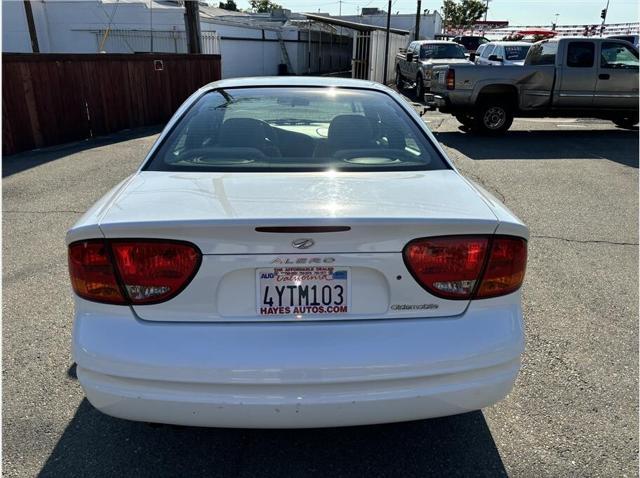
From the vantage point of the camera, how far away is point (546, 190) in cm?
721

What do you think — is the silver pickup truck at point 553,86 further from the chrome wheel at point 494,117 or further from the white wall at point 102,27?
the white wall at point 102,27

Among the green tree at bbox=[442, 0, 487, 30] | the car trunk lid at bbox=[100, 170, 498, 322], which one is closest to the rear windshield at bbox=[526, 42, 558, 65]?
the car trunk lid at bbox=[100, 170, 498, 322]

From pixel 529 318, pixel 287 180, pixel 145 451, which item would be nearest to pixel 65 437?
pixel 145 451

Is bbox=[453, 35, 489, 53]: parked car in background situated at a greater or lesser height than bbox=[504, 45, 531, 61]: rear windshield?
greater

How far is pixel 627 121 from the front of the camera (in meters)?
12.8

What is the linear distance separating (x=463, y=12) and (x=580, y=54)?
64284 millimetres

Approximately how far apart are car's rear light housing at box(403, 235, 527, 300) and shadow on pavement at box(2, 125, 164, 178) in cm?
771

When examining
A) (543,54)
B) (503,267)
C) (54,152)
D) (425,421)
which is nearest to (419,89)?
(543,54)

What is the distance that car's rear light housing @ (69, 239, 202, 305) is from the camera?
6.27 ft

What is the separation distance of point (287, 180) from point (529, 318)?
7.32 feet

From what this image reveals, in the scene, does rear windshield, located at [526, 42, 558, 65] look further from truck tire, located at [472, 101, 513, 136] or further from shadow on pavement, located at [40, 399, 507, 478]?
shadow on pavement, located at [40, 399, 507, 478]

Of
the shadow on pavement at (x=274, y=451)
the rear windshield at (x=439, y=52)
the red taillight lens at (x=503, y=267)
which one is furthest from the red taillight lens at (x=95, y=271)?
the rear windshield at (x=439, y=52)

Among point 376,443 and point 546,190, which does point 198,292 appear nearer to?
point 376,443

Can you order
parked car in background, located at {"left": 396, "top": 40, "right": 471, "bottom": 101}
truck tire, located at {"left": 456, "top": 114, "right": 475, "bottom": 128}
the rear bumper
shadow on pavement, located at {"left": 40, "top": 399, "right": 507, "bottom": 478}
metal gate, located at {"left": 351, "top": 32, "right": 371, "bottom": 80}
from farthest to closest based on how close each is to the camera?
metal gate, located at {"left": 351, "top": 32, "right": 371, "bottom": 80}, parked car in background, located at {"left": 396, "top": 40, "right": 471, "bottom": 101}, truck tire, located at {"left": 456, "top": 114, "right": 475, "bottom": 128}, shadow on pavement, located at {"left": 40, "top": 399, "right": 507, "bottom": 478}, the rear bumper
